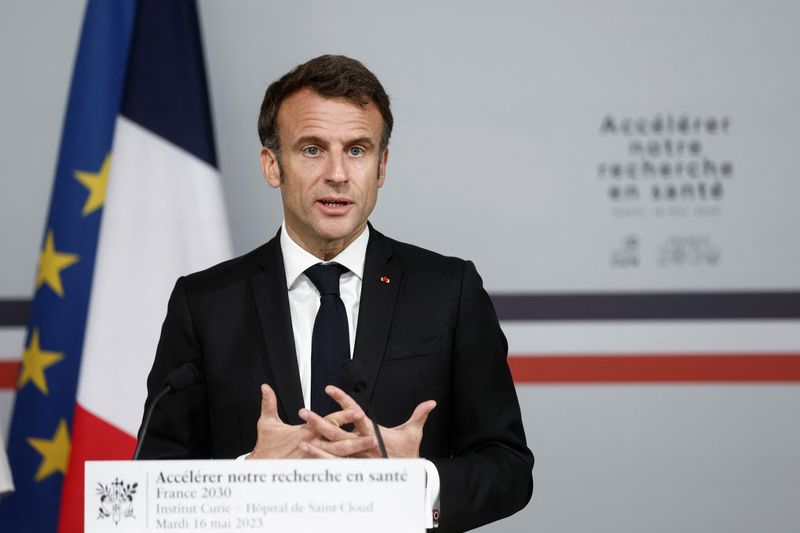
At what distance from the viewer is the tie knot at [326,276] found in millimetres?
2043

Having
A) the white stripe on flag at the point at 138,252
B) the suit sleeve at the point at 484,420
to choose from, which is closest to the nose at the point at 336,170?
the suit sleeve at the point at 484,420

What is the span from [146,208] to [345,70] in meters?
1.32

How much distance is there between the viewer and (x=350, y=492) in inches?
55.1

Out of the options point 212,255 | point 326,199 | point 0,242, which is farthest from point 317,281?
point 0,242

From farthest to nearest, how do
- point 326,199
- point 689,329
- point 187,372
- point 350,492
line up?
1. point 689,329
2. point 326,199
3. point 187,372
4. point 350,492

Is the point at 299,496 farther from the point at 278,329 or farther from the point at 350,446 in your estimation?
the point at 278,329

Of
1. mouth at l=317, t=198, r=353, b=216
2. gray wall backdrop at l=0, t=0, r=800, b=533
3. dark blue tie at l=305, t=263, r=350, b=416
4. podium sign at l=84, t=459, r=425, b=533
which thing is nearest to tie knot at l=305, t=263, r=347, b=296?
dark blue tie at l=305, t=263, r=350, b=416

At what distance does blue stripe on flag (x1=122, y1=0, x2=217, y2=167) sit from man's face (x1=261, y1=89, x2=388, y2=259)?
3.88ft

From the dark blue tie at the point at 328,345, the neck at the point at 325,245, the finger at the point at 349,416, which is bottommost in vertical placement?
the finger at the point at 349,416

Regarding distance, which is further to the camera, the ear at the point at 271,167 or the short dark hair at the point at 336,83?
the ear at the point at 271,167

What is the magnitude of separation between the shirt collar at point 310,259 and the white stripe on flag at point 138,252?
3.54ft

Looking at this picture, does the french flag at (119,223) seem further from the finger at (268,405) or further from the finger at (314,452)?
the finger at (314,452)

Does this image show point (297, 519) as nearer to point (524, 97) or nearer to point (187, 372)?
point (187, 372)

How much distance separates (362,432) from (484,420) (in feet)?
1.29
